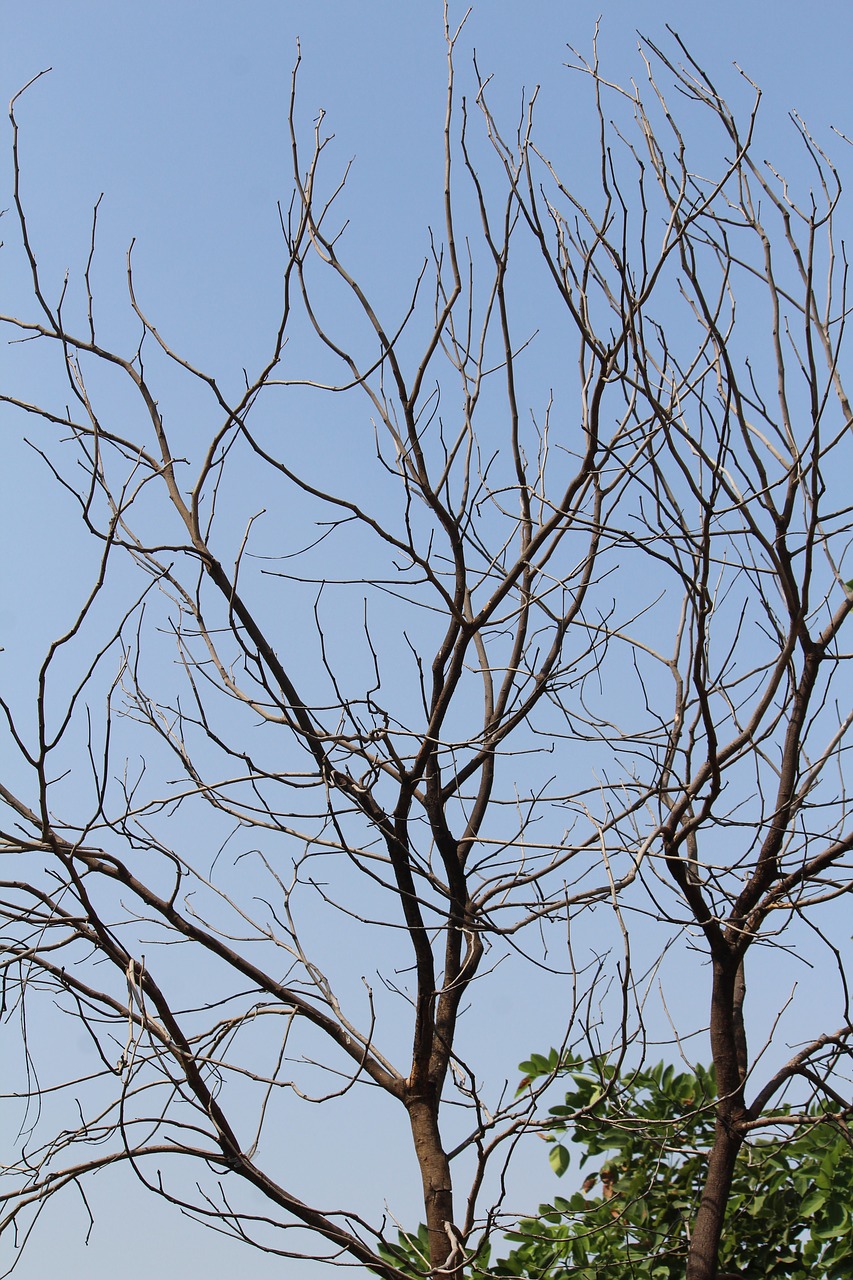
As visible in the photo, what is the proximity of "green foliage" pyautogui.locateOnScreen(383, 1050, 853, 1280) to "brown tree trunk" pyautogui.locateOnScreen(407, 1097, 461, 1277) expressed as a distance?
94 millimetres

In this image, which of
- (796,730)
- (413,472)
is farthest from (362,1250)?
(413,472)

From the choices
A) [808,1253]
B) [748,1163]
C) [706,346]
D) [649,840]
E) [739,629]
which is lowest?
[808,1253]

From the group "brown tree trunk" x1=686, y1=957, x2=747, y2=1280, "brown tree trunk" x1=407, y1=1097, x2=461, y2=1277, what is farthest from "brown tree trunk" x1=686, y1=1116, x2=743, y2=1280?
"brown tree trunk" x1=407, y1=1097, x2=461, y2=1277

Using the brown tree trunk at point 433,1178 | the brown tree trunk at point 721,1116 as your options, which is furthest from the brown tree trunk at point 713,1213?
the brown tree trunk at point 433,1178

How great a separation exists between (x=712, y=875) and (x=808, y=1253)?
0.96 metres

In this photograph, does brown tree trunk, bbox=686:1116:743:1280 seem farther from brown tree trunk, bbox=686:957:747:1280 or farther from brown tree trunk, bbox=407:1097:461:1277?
brown tree trunk, bbox=407:1097:461:1277

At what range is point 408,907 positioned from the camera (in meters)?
2.43

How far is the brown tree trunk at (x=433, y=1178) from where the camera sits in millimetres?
2340

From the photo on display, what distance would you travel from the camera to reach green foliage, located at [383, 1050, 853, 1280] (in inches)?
99.3

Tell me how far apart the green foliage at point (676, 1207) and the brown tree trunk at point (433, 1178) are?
0.31 ft

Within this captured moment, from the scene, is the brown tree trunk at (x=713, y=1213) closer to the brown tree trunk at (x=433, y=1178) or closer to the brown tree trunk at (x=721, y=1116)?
the brown tree trunk at (x=721, y=1116)

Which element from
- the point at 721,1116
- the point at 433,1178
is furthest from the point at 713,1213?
the point at 433,1178

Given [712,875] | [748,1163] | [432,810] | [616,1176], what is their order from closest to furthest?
1. [712,875]
2. [432,810]
3. [748,1163]
4. [616,1176]

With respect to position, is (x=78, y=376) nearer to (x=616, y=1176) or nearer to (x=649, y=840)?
(x=649, y=840)
